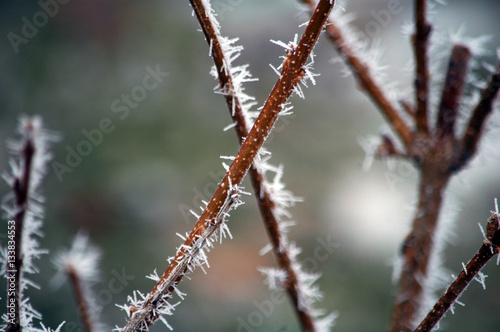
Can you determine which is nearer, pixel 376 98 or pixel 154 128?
pixel 376 98

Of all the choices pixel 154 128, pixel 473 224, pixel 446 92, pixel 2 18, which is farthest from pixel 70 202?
pixel 473 224

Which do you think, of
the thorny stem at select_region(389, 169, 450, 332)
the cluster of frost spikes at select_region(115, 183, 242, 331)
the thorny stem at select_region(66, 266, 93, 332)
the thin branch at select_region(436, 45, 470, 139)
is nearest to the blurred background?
the thorny stem at select_region(66, 266, 93, 332)

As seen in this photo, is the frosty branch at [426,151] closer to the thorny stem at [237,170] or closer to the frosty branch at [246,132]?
the frosty branch at [246,132]

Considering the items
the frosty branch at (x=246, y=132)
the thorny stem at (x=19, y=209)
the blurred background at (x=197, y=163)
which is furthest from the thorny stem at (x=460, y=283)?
the blurred background at (x=197, y=163)

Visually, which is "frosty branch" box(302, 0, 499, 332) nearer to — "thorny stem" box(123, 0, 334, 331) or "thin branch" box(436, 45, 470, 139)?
"thin branch" box(436, 45, 470, 139)

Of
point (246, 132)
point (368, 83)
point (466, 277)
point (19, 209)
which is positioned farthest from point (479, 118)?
point (19, 209)

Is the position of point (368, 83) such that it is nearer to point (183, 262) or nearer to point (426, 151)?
point (426, 151)

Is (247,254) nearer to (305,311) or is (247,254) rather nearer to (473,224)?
(473,224)
